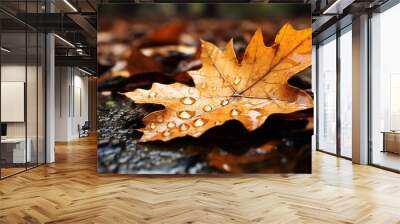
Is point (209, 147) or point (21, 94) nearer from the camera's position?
point (209, 147)

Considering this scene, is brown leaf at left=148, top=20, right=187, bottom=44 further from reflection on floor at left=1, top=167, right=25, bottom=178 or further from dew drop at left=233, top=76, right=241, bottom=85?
→ reflection on floor at left=1, top=167, right=25, bottom=178

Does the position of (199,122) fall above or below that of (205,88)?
below

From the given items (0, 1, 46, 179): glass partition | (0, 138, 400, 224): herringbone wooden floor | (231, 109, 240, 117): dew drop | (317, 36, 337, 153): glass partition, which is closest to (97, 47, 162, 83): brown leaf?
(231, 109, 240, 117): dew drop

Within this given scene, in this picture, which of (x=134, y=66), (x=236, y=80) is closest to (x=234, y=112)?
(x=236, y=80)

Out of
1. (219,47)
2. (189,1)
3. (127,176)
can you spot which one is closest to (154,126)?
(127,176)

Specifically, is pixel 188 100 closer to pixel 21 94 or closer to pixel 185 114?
pixel 185 114

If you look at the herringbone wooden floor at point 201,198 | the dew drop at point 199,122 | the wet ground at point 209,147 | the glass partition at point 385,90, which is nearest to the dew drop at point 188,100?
the dew drop at point 199,122

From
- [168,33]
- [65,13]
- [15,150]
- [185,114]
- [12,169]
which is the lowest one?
[12,169]

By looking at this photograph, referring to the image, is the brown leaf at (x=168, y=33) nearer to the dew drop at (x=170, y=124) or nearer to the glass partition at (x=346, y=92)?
the dew drop at (x=170, y=124)
